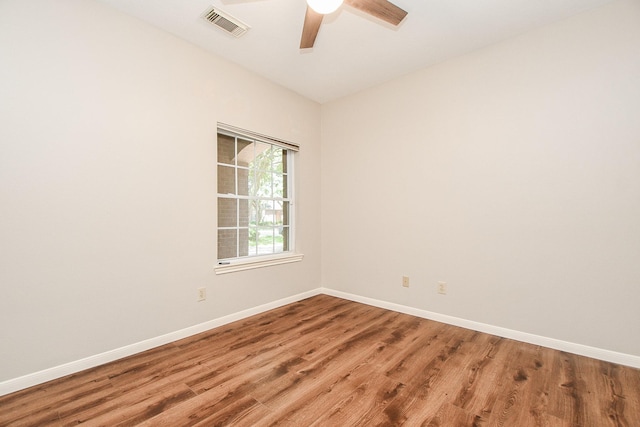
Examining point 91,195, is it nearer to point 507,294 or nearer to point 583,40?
point 507,294

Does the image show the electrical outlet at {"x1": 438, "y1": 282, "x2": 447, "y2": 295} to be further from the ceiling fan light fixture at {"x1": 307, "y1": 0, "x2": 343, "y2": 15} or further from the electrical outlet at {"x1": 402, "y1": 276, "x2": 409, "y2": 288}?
the ceiling fan light fixture at {"x1": 307, "y1": 0, "x2": 343, "y2": 15}

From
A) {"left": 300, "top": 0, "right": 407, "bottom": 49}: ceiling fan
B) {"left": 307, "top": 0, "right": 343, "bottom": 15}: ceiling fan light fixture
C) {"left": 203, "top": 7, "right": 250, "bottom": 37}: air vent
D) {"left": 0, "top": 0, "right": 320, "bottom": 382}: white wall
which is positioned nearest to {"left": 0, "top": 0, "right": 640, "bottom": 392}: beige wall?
{"left": 0, "top": 0, "right": 320, "bottom": 382}: white wall

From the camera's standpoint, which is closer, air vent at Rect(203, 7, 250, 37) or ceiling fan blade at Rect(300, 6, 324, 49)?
ceiling fan blade at Rect(300, 6, 324, 49)

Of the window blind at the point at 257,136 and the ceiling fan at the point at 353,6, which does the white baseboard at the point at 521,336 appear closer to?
the window blind at the point at 257,136

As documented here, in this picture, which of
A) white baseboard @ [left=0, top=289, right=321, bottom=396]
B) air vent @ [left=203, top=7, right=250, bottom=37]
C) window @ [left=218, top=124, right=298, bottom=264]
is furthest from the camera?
window @ [left=218, top=124, right=298, bottom=264]

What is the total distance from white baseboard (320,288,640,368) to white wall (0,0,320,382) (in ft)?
5.76

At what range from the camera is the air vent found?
2.20m

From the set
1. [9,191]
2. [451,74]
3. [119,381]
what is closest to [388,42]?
[451,74]

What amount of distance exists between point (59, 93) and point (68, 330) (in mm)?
1629

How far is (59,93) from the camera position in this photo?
191 cm

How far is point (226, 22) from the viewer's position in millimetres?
2297

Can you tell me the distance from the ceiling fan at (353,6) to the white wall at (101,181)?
1264mm

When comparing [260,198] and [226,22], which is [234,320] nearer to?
[260,198]

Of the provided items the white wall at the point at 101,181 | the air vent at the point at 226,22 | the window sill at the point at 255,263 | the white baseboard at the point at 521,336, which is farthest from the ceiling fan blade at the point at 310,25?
the white baseboard at the point at 521,336
